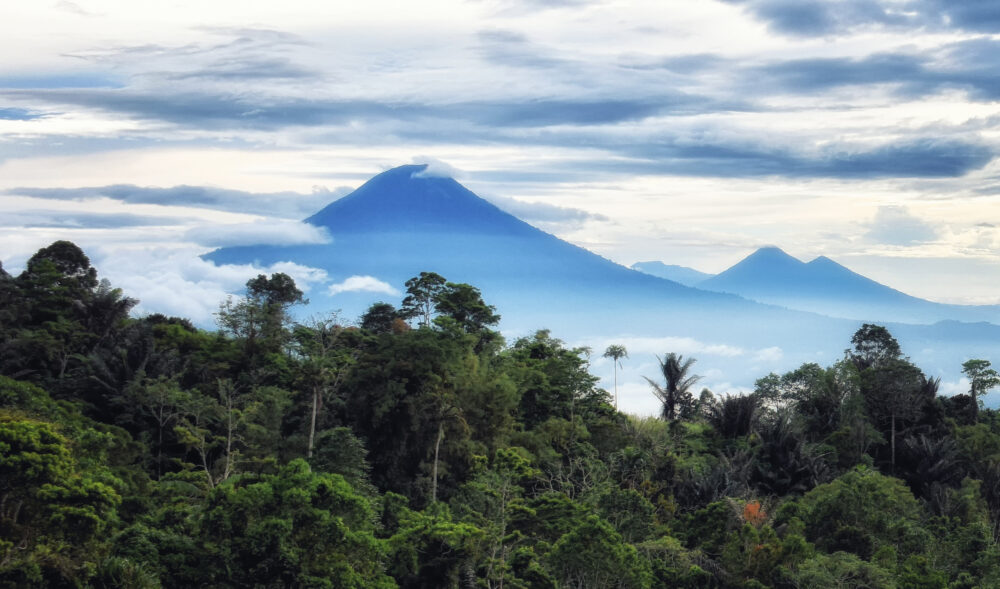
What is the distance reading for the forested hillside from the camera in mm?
18266

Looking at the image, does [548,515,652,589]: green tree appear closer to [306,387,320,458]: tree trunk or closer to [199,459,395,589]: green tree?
[199,459,395,589]: green tree

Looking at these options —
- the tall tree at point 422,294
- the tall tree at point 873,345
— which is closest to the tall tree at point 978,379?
the tall tree at point 873,345

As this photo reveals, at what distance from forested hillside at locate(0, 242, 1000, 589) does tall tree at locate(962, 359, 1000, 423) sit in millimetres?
113

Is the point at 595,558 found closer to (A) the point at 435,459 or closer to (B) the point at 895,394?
(A) the point at 435,459

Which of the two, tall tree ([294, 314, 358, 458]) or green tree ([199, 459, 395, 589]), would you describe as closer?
green tree ([199, 459, 395, 589])

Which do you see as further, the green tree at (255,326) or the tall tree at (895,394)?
the tall tree at (895,394)

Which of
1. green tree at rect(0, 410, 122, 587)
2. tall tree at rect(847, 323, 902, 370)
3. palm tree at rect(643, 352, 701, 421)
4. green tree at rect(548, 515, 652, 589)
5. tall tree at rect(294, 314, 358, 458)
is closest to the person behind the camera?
green tree at rect(0, 410, 122, 587)

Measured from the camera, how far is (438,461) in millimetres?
31750

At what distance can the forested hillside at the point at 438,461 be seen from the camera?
18.3 meters

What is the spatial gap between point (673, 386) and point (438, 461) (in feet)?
56.1

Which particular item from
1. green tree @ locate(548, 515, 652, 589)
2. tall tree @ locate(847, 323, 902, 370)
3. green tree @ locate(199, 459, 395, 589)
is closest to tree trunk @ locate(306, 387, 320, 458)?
green tree @ locate(199, 459, 395, 589)

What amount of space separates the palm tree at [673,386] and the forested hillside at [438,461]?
15 centimetres

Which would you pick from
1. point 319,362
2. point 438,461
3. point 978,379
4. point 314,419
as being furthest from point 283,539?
point 978,379

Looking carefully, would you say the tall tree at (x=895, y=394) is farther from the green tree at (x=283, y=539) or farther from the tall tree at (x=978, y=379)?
the green tree at (x=283, y=539)
